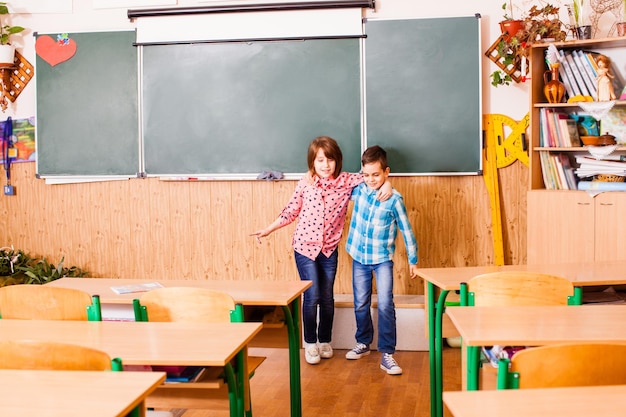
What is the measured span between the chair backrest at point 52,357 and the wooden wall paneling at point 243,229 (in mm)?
3467

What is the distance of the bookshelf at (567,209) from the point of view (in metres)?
4.77

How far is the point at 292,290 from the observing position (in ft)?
11.5

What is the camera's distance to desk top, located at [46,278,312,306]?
10.8ft

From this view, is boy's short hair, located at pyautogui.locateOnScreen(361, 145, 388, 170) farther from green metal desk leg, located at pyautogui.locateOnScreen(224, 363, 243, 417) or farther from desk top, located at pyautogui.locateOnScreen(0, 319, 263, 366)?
green metal desk leg, located at pyautogui.locateOnScreen(224, 363, 243, 417)

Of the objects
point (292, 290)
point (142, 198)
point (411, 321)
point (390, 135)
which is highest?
point (390, 135)

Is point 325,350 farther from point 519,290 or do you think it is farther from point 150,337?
point 150,337

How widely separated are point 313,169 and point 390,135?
0.78 m

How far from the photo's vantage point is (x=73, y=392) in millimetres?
1898

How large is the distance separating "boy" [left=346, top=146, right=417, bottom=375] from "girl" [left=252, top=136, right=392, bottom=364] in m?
0.14

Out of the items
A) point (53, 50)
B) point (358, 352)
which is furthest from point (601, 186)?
point (53, 50)

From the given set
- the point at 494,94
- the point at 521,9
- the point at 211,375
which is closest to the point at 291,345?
the point at 211,375

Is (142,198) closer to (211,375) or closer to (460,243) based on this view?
(460,243)

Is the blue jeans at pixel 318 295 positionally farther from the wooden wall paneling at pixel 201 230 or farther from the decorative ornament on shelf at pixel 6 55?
the decorative ornament on shelf at pixel 6 55

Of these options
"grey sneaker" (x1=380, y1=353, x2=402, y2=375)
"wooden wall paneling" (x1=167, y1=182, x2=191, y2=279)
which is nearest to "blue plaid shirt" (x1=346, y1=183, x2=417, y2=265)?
"grey sneaker" (x1=380, y1=353, x2=402, y2=375)
